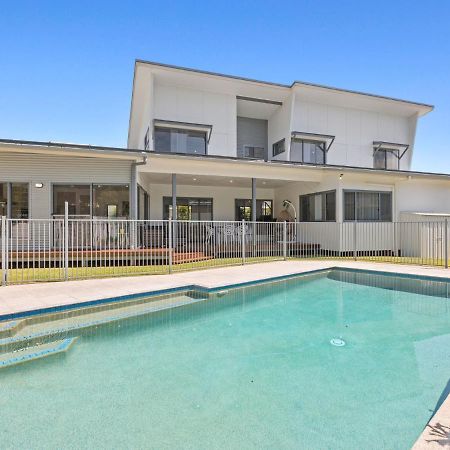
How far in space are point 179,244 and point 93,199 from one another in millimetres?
3689

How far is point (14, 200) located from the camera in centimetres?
1182

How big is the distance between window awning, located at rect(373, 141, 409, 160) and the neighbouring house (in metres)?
0.07

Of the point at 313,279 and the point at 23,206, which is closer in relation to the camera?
the point at 313,279

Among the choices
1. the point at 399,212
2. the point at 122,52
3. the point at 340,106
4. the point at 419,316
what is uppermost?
the point at 122,52

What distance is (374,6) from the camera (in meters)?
12.6

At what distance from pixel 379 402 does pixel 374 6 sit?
579 inches

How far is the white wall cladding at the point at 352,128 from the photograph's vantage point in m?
18.6

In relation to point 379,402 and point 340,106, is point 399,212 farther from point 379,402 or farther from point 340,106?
point 379,402

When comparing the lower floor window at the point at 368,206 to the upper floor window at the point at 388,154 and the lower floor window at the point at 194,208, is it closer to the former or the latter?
the upper floor window at the point at 388,154

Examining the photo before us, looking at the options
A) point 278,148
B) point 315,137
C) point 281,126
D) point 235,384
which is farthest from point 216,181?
point 235,384

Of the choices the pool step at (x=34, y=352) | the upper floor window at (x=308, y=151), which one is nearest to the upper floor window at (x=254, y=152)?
the upper floor window at (x=308, y=151)

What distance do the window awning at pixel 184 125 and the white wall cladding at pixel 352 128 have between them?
4.86m

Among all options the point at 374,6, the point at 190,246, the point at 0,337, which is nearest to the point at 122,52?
the point at 190,246

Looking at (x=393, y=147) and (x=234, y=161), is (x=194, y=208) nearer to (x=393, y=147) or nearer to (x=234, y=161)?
(x=234, y=161)
